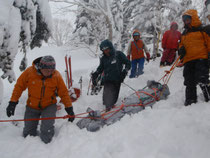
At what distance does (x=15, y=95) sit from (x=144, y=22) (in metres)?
17.9

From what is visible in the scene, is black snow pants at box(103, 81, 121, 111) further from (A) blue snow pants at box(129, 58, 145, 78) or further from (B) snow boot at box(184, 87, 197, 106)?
(A) blue snow pants at box(129, 58, 145, 78)

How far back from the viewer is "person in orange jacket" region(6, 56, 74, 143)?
307 centimetres

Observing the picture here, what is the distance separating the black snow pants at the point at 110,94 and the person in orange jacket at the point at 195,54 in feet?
5.96

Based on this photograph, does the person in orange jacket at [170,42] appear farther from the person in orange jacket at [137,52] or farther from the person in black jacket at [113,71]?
the person in black jacket at [113,71]

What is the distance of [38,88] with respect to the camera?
320 cm

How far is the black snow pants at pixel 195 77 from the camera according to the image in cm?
296

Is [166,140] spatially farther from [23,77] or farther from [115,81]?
[23,77]

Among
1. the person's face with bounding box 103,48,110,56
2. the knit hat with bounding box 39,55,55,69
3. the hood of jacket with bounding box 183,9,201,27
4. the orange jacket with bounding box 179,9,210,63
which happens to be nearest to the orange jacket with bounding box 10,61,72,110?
the knit hat with bounding box 39,55,55,69

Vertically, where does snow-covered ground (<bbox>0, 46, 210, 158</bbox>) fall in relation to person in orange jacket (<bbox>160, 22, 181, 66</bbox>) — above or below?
below

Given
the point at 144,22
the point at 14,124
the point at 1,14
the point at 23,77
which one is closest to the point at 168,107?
the point at 23,77

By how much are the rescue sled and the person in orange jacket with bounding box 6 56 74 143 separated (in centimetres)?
37

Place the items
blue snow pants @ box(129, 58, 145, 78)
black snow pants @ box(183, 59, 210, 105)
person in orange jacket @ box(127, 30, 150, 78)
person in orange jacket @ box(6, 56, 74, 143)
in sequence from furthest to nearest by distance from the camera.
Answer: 1. blue snow pants @ box(129, 58, 145, 78)
2. person in orange jacket @ box(127, 30, 150, 78)
3. person in orange jacket @ box(6, 56, 74, 143)
4. black snow pants @ box(183, 59, 210, 105)

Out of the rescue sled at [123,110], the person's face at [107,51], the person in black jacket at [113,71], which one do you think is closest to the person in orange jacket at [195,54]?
the rescue sled at [123,110]

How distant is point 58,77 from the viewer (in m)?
3.35
